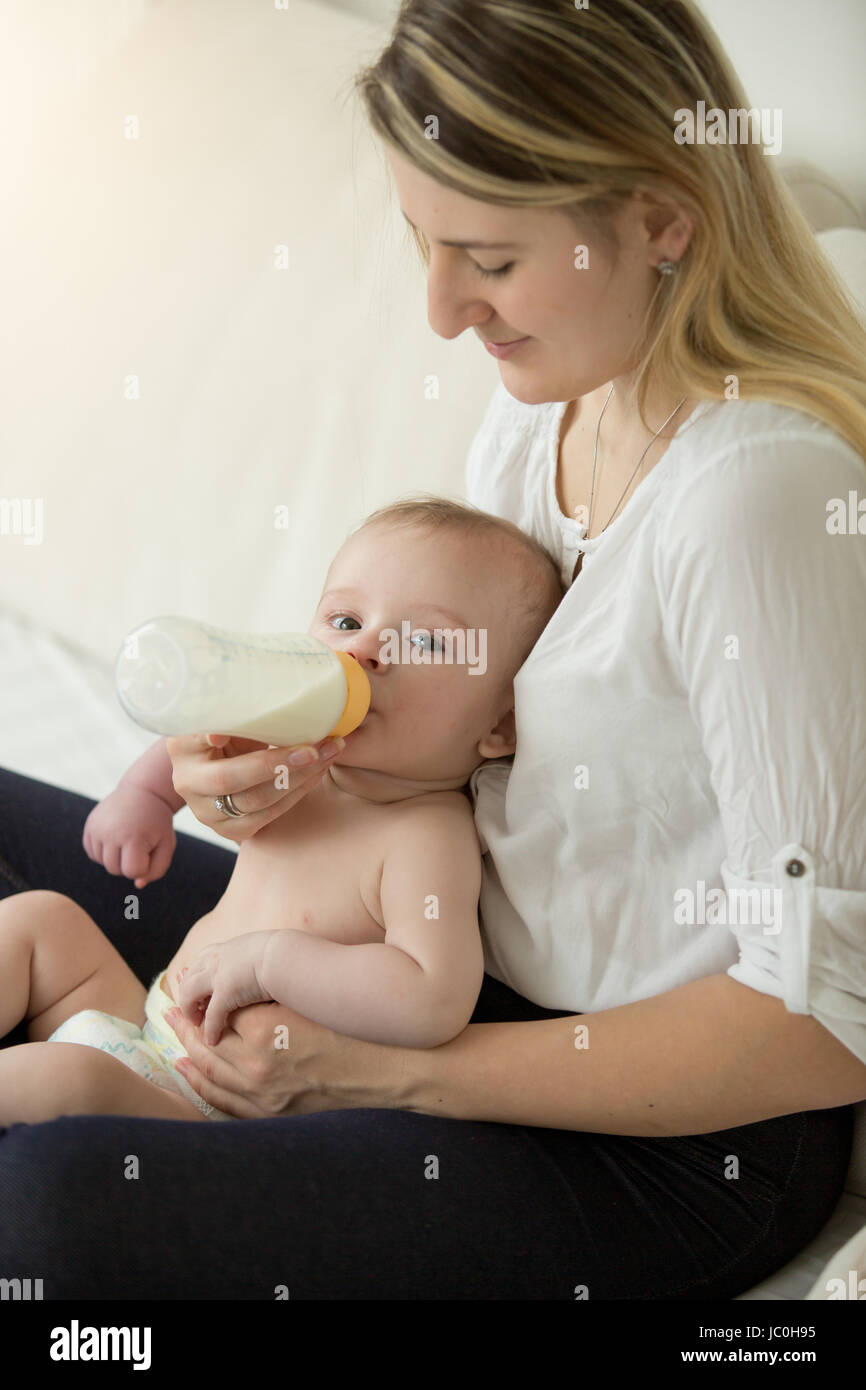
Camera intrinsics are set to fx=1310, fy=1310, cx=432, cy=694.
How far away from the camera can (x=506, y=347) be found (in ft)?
3.11

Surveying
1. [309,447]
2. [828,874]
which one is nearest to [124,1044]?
[828,874]

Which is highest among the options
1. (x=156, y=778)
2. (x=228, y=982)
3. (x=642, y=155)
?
(x=642, y=155)

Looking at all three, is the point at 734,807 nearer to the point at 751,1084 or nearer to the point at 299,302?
the point at 751,1084

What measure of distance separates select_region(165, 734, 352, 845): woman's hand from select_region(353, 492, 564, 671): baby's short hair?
0.19 meters

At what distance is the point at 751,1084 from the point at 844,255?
2.65 ft

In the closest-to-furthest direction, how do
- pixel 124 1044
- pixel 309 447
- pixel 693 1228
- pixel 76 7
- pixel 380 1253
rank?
pixel 380 1253, pixel 693 1228, pixel 124 1044, pixel 309 447, pixel 76 7

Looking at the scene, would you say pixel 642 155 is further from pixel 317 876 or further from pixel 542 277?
pixel 317 876

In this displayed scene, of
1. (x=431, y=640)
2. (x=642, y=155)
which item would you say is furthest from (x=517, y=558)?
(x=642, y=155)

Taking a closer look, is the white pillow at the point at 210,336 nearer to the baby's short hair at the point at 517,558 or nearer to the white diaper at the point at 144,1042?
the baby's short hair at the point at 517,558

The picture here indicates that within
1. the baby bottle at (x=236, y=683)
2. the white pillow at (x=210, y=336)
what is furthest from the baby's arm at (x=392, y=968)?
the white pillow at (x=210, y=336)

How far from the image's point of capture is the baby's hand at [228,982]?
3.16 feet

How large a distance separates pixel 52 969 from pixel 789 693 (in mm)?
649

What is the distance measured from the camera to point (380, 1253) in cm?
82

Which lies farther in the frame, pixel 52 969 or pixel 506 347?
pixel 52 969
